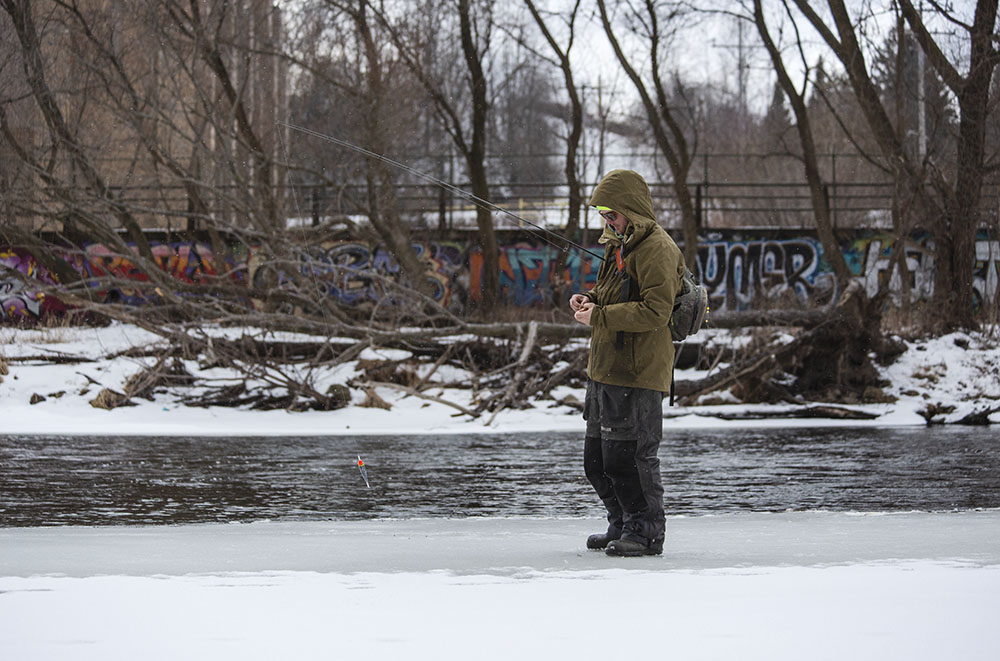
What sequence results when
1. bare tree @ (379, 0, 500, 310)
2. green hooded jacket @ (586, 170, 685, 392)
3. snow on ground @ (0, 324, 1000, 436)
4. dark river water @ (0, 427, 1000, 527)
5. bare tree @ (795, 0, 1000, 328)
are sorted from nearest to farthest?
green hooded jacket @ (586, 170, 685, 392), dark river water @ (0, 427, 1000, 527), snow on ground @ (0, 324, 1000, 436), bare tree @ (795, 0, 1000, 328), bare tree @ (379, 0, 500, 310)

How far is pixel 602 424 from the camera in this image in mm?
4438

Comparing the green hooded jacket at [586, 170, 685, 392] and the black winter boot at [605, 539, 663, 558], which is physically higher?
the green hooded jacket at [586, 170, 685, 392]

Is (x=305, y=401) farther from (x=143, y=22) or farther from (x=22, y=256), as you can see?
(x=22, y=256)

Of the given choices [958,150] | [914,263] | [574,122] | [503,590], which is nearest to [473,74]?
[574,122]

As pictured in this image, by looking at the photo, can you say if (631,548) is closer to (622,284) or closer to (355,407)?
(622,284)

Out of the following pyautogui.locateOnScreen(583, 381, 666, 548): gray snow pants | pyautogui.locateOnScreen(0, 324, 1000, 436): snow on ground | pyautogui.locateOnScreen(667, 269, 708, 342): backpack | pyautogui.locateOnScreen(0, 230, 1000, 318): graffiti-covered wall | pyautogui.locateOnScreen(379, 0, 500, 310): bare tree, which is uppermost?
pyautogui.locateOnScreen(379, 0, 500, 310): bare tree

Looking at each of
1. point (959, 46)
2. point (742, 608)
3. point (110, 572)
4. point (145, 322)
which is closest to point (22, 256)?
point (145, 322)

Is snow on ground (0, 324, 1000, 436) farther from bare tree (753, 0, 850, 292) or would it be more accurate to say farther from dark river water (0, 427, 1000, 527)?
bare tree (753, 0, 850, 292)

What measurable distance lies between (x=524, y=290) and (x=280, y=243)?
960 cm

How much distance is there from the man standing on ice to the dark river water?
188 centimetres

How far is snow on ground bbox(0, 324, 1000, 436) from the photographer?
11523 millimetres

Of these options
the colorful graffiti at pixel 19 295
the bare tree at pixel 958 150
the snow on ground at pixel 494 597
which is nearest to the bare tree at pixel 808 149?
the bare tree at pixel 958 150

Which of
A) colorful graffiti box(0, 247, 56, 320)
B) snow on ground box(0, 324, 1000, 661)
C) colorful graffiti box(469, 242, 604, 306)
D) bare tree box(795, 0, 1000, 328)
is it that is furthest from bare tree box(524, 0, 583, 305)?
snow on ground box(0, 324, 1000, 661)

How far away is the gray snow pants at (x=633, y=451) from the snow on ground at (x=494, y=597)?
0.21 m
